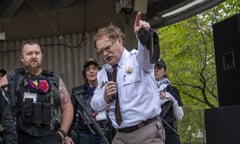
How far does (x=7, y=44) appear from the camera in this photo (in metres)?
9.93

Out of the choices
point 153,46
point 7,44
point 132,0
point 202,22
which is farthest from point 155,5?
point 202,22

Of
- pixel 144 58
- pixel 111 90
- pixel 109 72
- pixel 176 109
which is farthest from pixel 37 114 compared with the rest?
pixel 176 109

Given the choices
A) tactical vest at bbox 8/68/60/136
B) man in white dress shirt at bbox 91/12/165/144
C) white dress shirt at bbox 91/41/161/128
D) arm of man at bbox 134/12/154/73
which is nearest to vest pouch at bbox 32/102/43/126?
tactical vest at bbox 8/68/60/136

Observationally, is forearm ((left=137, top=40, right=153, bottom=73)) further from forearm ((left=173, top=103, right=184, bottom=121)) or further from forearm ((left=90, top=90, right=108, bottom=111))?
forearm ((left=173, top=103, right=184, bottom=121))

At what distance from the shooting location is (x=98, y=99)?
12.7 feet

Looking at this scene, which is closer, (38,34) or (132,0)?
(132,0)

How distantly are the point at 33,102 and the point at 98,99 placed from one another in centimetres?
77

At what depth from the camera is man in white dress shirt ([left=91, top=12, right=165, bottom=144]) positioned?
360 centimetres

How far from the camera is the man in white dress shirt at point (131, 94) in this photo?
3600mm

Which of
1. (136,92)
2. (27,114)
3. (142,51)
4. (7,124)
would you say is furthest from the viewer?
(27,114)

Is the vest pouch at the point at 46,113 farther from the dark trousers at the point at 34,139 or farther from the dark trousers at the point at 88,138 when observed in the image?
the dark trousers at the point at 88,138

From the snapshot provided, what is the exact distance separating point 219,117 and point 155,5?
4.32 meters

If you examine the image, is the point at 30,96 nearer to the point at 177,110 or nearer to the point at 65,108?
the point at 65,108

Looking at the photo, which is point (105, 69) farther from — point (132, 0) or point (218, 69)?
point (132, 0)
